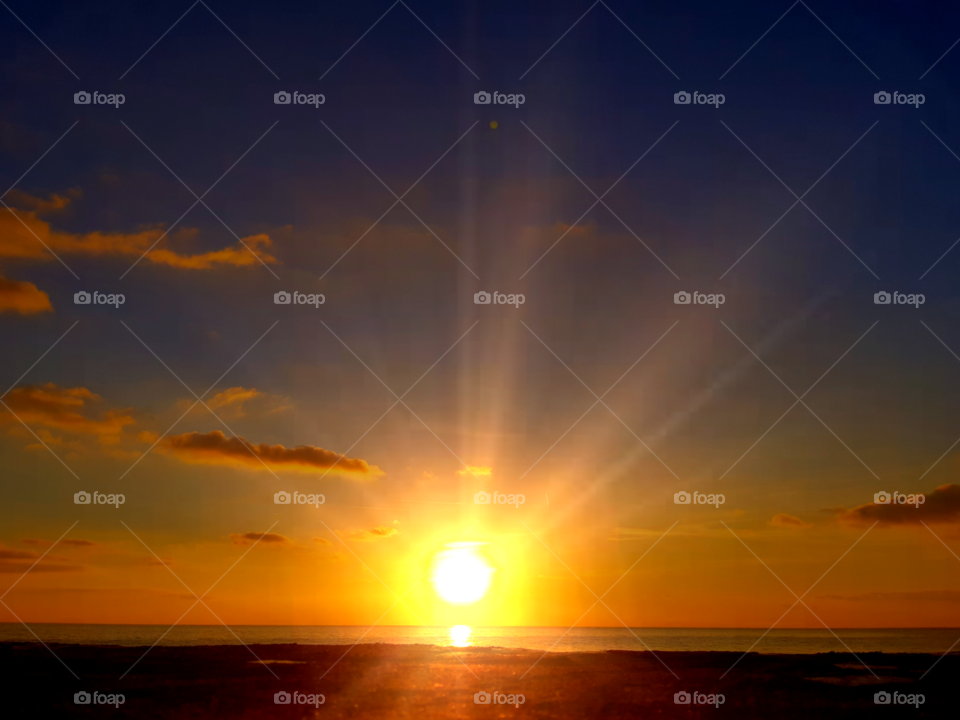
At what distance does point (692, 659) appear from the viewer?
30.2m

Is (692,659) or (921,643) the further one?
(921,643)

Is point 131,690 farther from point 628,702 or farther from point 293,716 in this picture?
point 628,702

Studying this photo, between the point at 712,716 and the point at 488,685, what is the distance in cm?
686

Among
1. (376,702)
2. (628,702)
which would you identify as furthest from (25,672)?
(628,702)

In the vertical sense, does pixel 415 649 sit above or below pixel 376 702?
above

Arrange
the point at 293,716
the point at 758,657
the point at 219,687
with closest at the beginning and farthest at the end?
the point at 293,716
the point at 219,687
the point at 758,657

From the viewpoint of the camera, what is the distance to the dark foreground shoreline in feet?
63.1

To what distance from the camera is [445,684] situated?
74.3 feet

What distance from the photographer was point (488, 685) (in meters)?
22.4

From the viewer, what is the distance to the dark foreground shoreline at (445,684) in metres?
19.2

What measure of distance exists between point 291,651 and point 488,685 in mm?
11824

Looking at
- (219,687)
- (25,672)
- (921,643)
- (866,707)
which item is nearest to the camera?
(866,707)

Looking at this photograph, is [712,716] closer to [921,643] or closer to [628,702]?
[628,702]

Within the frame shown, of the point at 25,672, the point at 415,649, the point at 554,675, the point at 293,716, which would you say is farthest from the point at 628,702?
the point at 25,672
